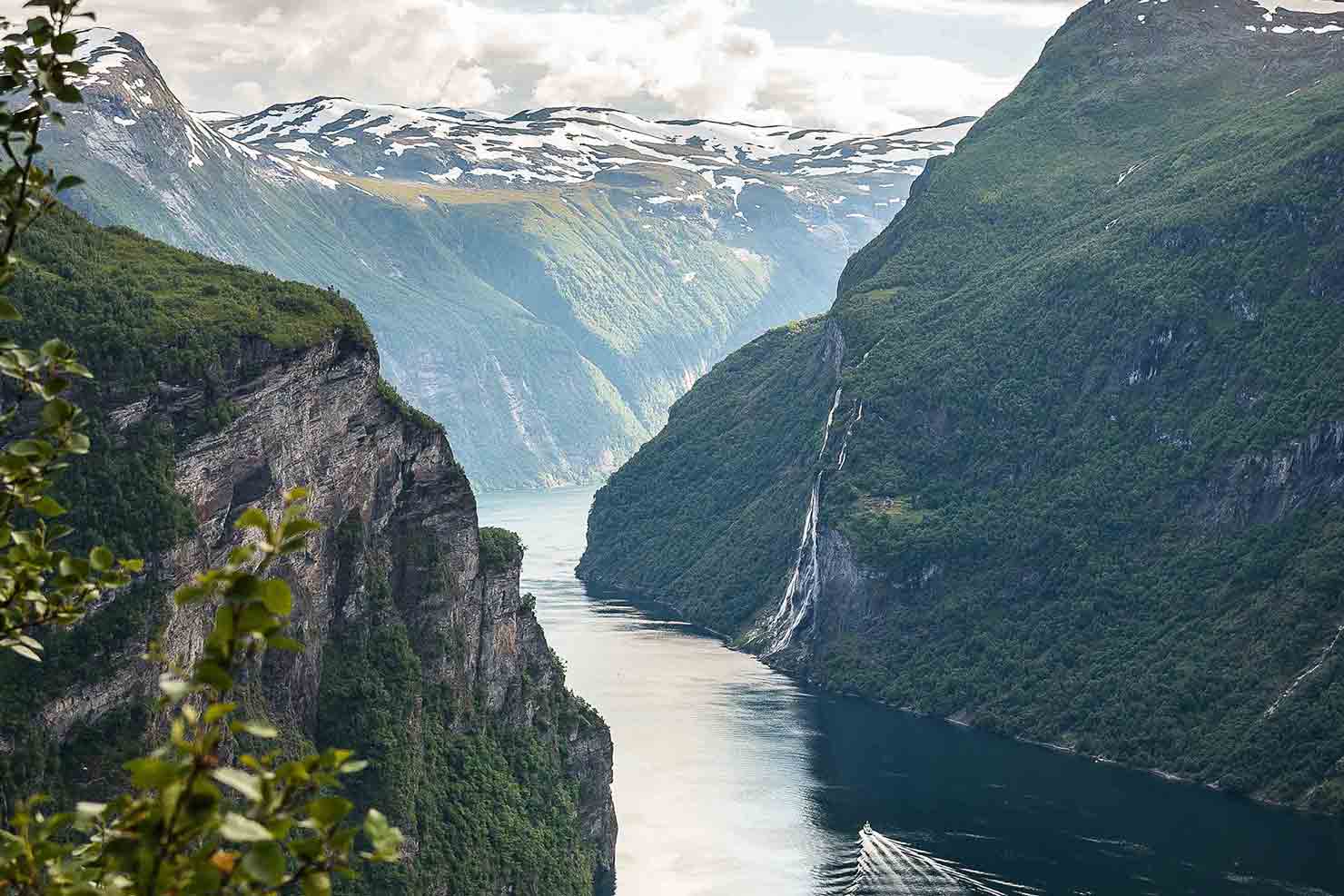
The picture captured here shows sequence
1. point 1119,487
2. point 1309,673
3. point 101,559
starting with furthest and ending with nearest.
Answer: point 1119,487
point 1309,673
point 101,559

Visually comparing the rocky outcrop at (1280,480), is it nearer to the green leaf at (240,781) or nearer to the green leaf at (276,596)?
the green leaf at (276,596)

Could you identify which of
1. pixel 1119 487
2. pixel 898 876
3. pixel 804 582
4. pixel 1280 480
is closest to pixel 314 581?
pixel 898 876

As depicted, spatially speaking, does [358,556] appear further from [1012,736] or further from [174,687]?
[1012,736]

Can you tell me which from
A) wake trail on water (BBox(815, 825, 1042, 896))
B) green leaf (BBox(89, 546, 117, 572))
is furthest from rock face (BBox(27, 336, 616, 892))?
green leaf (BBox(89, 546, 117, 572))

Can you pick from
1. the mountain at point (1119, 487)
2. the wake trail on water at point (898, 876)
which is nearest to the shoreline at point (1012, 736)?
the mountain at point (1119, 487)

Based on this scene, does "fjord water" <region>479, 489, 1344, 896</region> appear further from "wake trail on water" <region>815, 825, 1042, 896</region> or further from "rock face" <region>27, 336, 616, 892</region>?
"rock face" <region>27, 336, 616, 892</region>

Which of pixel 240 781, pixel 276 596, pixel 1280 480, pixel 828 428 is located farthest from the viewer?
pixel 828 428
